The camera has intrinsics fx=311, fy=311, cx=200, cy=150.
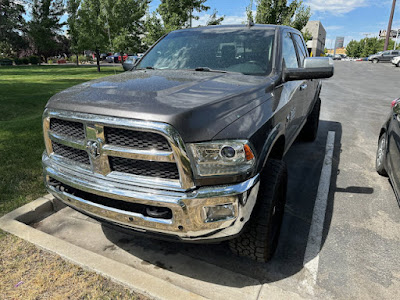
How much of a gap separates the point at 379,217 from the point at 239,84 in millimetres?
2268

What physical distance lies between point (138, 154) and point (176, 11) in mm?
18559

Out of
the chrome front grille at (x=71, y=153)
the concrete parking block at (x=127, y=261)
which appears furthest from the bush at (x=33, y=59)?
the chrome front grille at (x=71, y=153)

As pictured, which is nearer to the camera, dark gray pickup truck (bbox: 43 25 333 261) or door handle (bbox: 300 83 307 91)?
dark gray pickup truck (bbox: 43 25 333 261)

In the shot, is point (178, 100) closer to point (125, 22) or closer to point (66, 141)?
point (66, 141)

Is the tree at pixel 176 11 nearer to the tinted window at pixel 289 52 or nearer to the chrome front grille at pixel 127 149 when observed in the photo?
the tinted window at pixel 289 52

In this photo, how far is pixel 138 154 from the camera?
195 centimetres

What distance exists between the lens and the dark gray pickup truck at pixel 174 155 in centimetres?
191

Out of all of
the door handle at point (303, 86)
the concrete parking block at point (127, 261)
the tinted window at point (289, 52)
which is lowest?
the concrete parking block at point (127, 261)

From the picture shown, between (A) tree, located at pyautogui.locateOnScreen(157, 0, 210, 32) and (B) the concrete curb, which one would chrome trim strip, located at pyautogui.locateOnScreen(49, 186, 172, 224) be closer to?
(B) the concrete curb

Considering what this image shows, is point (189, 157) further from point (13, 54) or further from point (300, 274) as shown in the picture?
point (13, 54)

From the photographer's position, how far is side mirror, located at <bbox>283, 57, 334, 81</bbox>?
269 centimetres

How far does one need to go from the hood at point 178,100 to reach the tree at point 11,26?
37.7 meters

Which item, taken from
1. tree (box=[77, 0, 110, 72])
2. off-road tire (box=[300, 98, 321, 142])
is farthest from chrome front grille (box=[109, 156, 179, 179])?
tree (box=[77, 0, 110, 72])

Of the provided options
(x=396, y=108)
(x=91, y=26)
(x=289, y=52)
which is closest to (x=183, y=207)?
(x=289, y=52)
